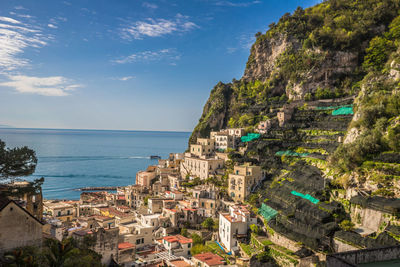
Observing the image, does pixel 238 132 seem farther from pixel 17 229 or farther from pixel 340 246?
pixel 17 229

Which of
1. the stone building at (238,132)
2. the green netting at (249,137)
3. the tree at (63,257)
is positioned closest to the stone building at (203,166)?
the green netting at (249,137)

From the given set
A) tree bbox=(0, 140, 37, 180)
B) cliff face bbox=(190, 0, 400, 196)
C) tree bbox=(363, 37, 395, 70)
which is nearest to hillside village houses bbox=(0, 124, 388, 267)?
tree bbox=(0, 140, 37, 180)

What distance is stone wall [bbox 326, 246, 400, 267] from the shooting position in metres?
10.3

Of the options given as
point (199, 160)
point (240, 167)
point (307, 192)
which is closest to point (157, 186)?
point (199, 160)

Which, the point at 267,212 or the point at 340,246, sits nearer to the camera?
the point at 340,246

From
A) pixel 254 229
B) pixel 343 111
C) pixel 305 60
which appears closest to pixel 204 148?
pixel 343 111

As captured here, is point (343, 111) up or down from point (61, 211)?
up

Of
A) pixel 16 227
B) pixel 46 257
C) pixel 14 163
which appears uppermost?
pixel 14 163

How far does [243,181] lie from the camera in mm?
43000

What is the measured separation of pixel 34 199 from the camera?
82.7ft

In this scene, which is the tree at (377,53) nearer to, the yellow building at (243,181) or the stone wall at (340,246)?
the yellow building at (243,181)

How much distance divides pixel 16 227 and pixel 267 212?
27.5 m

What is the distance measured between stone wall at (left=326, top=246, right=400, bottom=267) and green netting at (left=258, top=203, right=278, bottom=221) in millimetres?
22171

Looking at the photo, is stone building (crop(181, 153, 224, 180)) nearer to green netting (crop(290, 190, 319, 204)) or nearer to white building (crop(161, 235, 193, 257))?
green netting (crop(290, 190, 319, 204))
